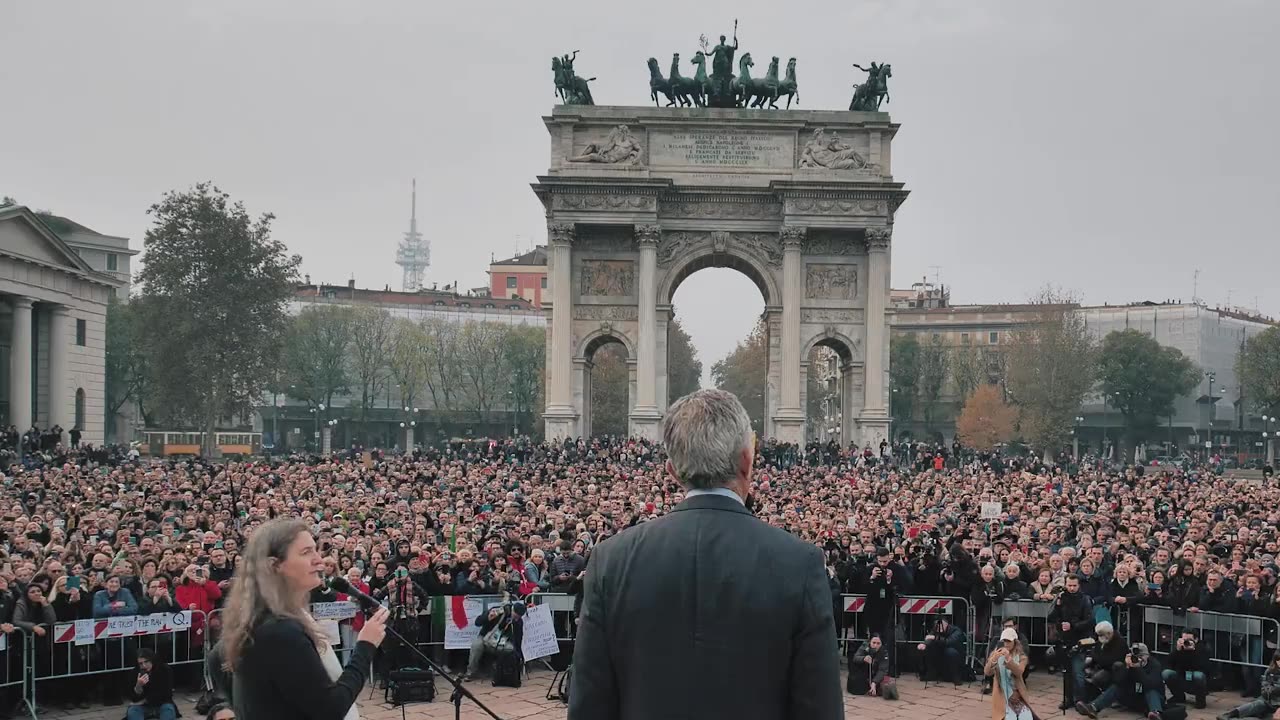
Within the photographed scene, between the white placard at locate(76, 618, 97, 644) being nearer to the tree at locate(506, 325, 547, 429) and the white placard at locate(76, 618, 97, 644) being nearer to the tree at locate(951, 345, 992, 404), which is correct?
the tree at locate(506, 325, 547, 429)

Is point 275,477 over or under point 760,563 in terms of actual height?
under

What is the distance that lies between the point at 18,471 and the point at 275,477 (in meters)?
6.43

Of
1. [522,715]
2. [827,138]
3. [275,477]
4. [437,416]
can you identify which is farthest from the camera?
[437,416]

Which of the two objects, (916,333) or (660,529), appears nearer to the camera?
(660,529)

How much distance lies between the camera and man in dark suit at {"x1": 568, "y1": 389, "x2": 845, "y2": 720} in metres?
3.41

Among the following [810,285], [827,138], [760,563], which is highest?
[827,138]

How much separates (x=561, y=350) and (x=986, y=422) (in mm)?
42416

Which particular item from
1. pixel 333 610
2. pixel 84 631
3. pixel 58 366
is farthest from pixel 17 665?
pixel 58 366

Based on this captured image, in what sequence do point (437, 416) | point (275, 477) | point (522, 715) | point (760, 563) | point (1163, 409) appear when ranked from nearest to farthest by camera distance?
point (760, 563), point (522, 715), point (275, 477), point (1163, 409), point (437, 416)

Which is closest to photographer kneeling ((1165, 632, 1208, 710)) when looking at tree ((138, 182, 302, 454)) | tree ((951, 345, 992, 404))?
tree ((138, 182, 302, 454))

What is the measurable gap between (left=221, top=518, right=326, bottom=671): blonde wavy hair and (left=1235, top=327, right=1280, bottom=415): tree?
81842mm

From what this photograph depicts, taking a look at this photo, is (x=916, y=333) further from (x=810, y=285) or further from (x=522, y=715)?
(x=522, y=715)

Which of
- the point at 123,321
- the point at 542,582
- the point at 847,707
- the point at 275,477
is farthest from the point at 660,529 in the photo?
the point at 123,321

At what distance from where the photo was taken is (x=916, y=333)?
108 meters
